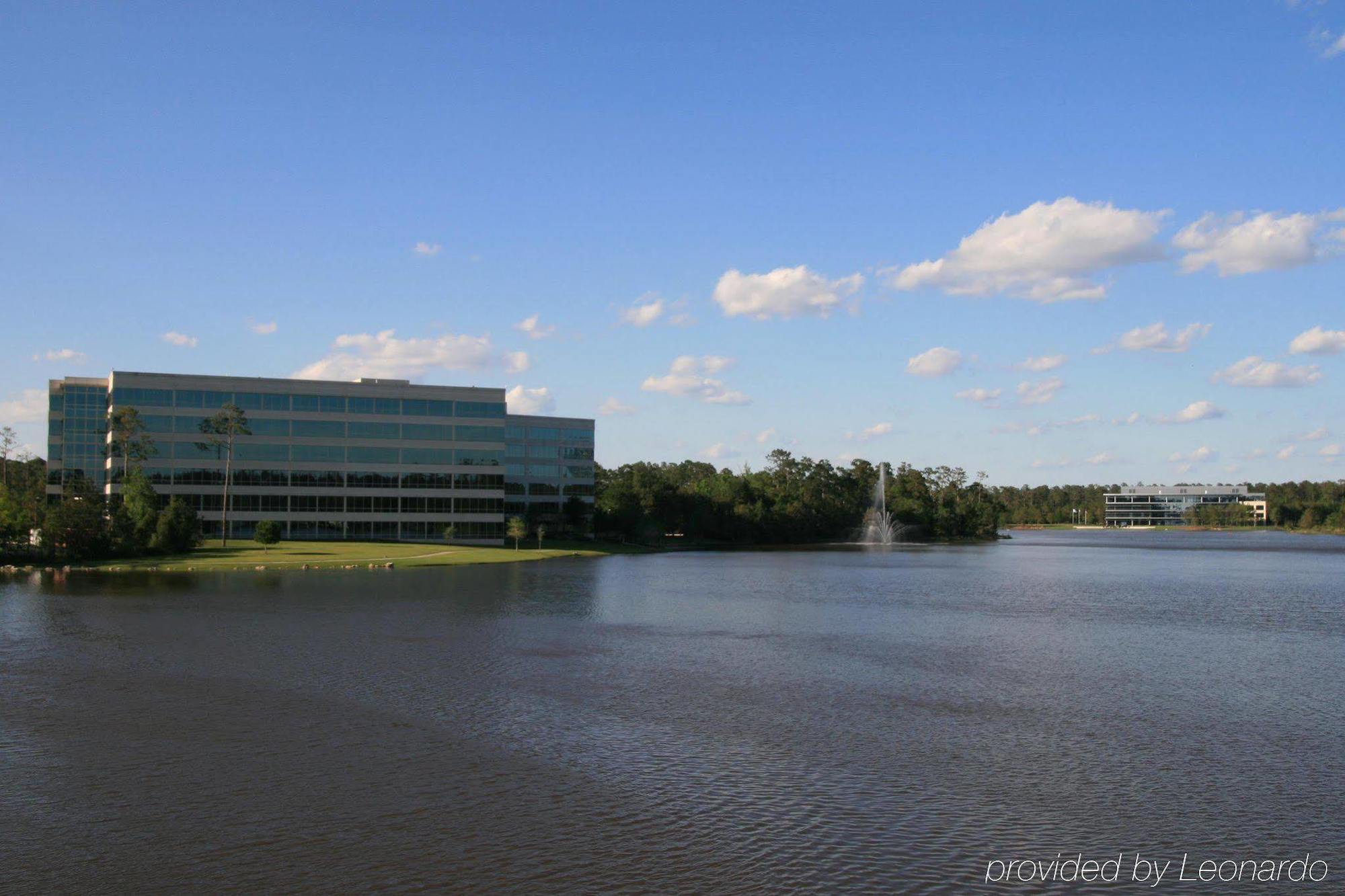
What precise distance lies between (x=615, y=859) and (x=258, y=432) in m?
128

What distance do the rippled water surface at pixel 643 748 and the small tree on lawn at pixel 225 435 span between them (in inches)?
2773

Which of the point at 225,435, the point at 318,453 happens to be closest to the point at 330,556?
the point at 318,453

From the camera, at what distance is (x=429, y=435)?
142 meters

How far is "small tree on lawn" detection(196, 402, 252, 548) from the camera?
5024 inches

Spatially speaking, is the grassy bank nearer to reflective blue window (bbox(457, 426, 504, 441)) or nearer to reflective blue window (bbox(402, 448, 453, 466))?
reflective blue window (bbox(402, 448, 453, 466))

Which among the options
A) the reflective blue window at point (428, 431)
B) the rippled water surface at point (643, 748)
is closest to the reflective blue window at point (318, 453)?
the reflective blue window at point (428, 431)

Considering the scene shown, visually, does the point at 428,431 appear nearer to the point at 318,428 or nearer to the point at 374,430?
the point at 374,430

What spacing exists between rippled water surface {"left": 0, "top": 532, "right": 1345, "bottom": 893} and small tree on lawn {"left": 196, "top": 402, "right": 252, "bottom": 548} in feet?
231

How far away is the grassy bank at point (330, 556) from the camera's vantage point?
9944 cm

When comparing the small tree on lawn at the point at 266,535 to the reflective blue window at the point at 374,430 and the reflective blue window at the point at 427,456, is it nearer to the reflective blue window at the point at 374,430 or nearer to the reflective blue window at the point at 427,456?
the reflective blue window at the point at 374,430

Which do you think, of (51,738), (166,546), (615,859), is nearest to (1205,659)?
(615,859)

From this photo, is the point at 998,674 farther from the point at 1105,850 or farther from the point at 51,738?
the point at 51,738

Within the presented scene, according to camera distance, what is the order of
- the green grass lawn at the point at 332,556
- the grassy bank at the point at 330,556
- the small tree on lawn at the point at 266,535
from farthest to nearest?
1. the small tree on lawn at the point at 266,535
2. the green grass lawn at the point at 332,556
3. the grassy bank at the point at 330,556

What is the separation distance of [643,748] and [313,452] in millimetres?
119446
